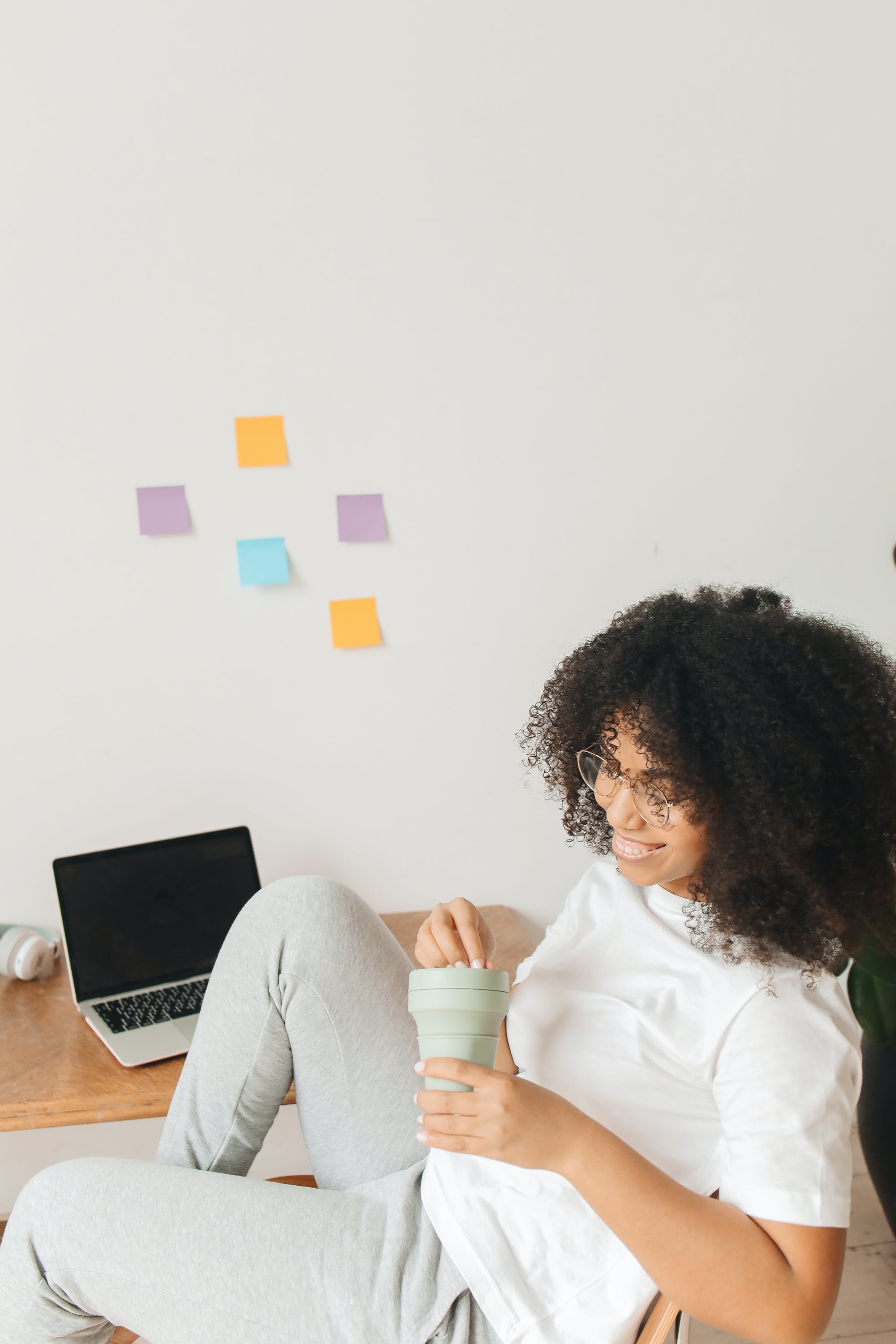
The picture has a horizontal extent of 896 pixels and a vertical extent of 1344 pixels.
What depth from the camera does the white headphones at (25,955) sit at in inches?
56.8

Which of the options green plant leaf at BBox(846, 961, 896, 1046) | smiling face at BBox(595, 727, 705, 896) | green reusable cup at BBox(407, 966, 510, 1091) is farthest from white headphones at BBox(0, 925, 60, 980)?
green plant leaf at BBox(846, 961, 896, 1046)

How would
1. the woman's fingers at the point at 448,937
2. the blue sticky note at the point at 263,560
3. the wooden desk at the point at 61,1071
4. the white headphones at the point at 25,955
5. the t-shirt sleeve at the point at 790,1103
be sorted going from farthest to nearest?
the blue sticky note at the point at 263,560, the white headphones at the point at 25,955, the wooden desk at the point at 61,1071, the woman's fingers at the point at 448,937, the t-shirt sleeve at the point at 790,1103

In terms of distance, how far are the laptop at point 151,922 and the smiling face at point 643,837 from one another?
720 mm

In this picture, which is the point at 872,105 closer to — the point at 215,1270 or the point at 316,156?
the point at 316,156

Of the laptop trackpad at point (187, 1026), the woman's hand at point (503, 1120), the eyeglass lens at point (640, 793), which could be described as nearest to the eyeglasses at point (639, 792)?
the eyeglass lens at point (640, 793)

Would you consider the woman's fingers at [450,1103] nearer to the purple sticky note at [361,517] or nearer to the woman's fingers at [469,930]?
the woman's fingers at [469,930]

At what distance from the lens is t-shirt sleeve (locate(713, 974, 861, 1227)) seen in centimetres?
71

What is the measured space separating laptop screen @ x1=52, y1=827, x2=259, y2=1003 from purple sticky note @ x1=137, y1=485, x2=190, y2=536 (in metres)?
0.49

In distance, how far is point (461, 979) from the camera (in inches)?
31.3

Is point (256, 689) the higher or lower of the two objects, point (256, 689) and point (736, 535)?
the lower

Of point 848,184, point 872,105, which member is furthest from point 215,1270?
point 872,105

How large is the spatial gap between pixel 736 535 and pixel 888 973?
0.79 metres

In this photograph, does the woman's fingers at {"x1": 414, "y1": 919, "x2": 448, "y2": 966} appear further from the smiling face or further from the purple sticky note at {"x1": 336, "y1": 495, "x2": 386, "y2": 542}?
the purple sticky note at {"x1": 336, "y1": 495, "x2": 386, "y2": 542}

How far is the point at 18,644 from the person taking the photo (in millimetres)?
1507
